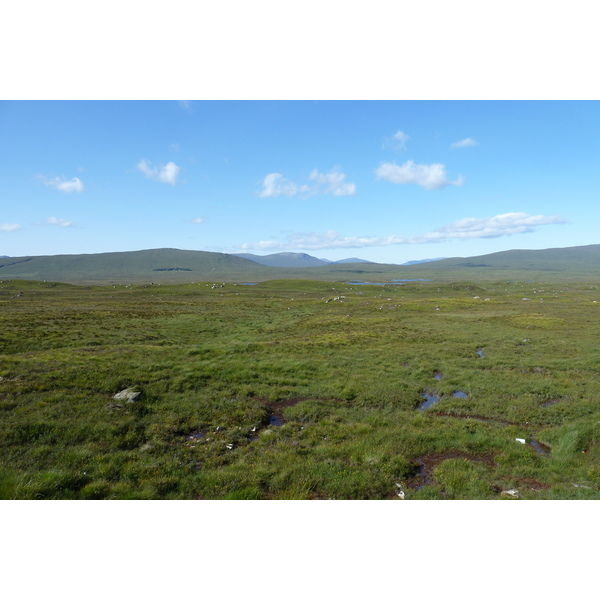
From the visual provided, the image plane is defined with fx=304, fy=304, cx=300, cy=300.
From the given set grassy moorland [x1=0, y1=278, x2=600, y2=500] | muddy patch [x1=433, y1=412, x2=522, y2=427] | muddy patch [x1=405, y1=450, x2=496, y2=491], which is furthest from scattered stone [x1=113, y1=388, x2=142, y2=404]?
muddy patch [x1=433, y1=412, x2=522, y2=427]

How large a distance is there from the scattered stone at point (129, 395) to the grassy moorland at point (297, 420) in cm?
43

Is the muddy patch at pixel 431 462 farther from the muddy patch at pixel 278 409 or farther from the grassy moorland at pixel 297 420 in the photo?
the muddy patch at pixel 278 409

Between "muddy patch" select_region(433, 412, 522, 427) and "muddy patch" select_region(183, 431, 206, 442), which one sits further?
"muddy patch" select_region(433, 412, 522, 427)

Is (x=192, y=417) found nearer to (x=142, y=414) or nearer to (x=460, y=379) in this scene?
(x=142, y=414)

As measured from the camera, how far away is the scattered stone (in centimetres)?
1672

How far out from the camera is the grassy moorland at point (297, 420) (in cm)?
1043

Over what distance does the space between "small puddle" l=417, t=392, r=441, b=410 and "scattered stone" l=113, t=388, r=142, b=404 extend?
16.4m

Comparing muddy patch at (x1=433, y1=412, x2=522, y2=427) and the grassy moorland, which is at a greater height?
the grassy moorland

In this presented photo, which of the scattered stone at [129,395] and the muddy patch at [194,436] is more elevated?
the scattered stone at [129,395]

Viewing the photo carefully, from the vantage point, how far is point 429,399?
19719 millimetres

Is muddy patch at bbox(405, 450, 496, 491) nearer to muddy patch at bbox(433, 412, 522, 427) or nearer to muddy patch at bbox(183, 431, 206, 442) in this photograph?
muddy patch at bbox(433, 412, 522, 427)

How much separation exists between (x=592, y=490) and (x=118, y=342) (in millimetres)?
35544

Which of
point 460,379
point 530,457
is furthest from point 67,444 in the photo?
point 460,379

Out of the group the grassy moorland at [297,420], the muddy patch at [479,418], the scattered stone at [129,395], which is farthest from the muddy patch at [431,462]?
the scattered stone at [129,395]
